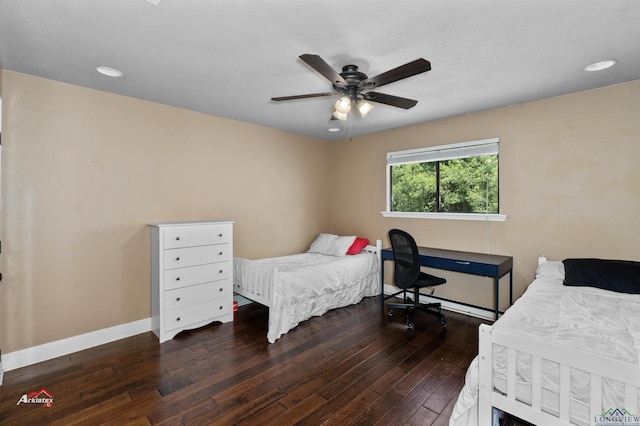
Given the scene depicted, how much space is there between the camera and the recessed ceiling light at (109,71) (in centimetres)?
232

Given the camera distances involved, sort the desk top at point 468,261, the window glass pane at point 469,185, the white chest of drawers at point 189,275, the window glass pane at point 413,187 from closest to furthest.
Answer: the white chest of drawers at point 189,275
the desk top at point 468,261
the window glass pane at point 469,185
the window glass pane at point 413,187

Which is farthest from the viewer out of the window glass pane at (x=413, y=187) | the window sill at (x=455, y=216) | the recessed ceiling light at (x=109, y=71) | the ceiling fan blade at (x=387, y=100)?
the window glass pane at (x=413, y=187)

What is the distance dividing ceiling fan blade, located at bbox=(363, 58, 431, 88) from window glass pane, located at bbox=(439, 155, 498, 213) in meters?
2.17

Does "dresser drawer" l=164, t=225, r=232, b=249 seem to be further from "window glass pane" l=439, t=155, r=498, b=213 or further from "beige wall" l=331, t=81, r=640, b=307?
"window glass pane" l=439, t=155, r=498, b=213

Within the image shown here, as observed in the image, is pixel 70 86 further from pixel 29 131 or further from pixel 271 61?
pixel 271 61

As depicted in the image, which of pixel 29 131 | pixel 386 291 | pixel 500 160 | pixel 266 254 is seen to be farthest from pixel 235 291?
pixel 500 160

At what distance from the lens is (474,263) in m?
3.01

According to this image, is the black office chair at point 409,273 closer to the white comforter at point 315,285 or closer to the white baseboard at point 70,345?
the white comforter at point 315,285

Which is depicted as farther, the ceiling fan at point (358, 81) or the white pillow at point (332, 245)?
the white pillow at point (332, 245)

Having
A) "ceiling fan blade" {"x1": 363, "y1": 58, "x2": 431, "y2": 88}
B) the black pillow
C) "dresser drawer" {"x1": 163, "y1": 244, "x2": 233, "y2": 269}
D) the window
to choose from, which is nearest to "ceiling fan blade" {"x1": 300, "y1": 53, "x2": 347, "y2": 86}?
"ceiling fan blade" {"x1": 363, "y1": 58, "x2": 431, "y2": 88}

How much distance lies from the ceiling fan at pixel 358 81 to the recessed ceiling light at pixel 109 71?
139 centimetres

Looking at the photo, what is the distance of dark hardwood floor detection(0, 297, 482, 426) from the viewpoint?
71.6 inches

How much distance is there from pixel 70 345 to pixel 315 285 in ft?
7.69

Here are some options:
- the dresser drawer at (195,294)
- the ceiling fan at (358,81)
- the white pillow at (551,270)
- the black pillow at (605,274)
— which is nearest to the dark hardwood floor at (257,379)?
the dresser drawer at (195,294)
